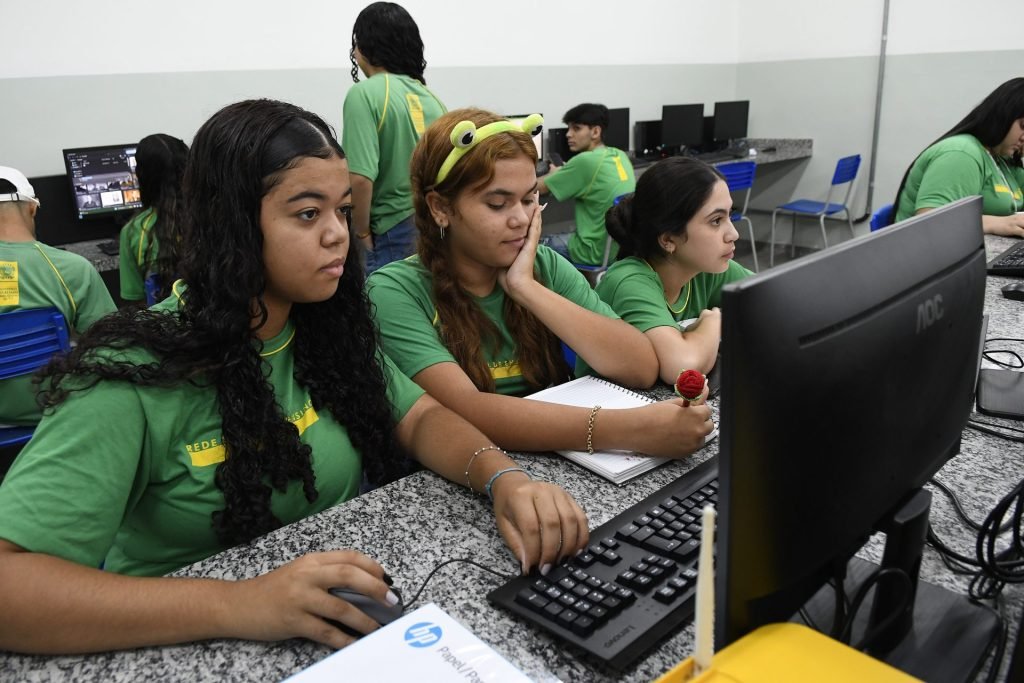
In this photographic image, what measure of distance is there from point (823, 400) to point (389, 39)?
2589 mm

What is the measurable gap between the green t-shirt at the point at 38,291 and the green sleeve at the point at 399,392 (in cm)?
118

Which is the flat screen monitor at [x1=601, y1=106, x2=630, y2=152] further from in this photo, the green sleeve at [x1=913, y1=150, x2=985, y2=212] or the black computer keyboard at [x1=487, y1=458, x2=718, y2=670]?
the black computer keyboard at [x1=487, y1=458, x2=718, y2=670]

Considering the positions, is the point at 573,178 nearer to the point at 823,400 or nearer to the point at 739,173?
the point at 739,173

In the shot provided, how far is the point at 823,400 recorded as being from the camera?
541mm

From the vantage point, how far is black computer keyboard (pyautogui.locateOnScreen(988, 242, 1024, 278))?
6.71ft

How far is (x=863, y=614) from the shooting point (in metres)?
0.70

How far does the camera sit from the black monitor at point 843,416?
504mm

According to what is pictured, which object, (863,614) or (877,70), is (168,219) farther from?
(877,70)

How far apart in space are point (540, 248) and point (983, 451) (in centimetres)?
92

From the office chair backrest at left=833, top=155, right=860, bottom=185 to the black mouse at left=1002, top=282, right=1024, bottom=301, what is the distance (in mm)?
3444

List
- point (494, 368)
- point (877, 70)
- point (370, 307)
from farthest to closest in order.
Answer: point (877, 70) < point (494, 368) < point (370, 307)

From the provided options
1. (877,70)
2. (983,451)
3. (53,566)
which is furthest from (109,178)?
(877,70)

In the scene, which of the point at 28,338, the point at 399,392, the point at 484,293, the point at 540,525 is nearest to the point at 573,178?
the point at 484,293

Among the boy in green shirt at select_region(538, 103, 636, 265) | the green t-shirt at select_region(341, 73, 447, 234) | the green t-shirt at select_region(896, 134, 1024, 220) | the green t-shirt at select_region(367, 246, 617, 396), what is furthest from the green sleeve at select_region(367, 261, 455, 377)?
the boy in green shirt at select_region(538, 103, 636, 265)
